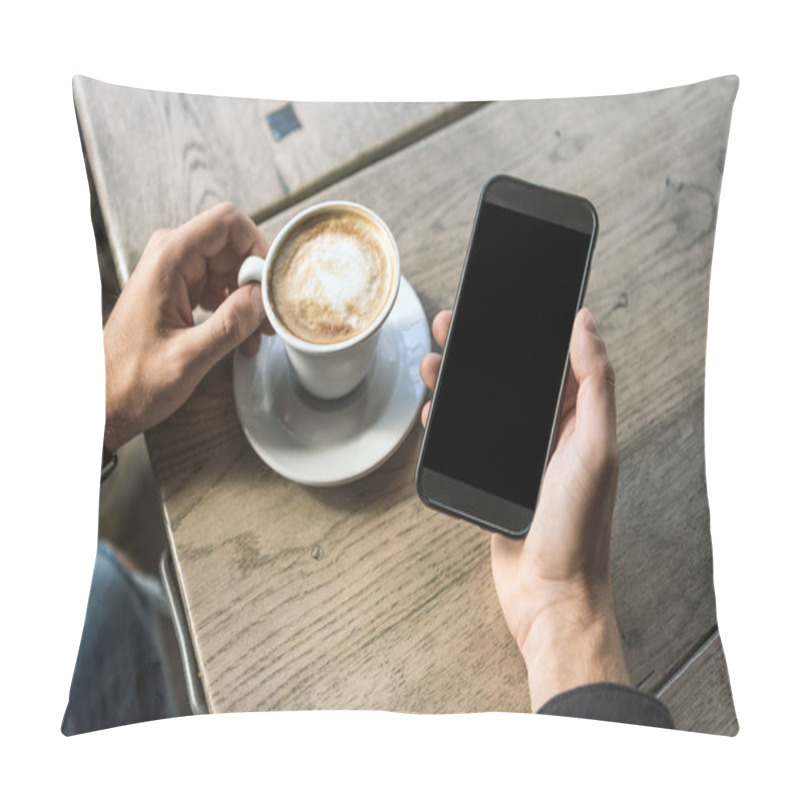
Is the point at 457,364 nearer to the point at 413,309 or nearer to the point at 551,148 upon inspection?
the point at 413,309

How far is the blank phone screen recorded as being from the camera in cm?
50

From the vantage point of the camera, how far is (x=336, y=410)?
1.91ft

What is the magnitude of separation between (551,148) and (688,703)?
0.45 m

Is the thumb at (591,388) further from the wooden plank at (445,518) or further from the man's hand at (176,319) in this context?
the man's hand at (176,319)

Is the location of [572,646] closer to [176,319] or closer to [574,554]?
[574,554]

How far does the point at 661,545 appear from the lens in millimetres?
531

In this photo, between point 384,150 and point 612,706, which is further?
point 384,150

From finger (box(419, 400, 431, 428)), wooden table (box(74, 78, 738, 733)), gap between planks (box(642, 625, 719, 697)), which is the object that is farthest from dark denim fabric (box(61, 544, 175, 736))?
gap between planks (box(642, 625, 719, 697))

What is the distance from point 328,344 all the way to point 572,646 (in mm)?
284

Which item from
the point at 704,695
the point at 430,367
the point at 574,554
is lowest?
the point at 704,695

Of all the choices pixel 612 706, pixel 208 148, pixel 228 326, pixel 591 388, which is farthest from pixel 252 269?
pixel 612 706

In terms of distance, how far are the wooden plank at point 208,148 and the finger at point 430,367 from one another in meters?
0.20

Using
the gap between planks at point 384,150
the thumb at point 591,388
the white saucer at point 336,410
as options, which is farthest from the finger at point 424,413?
the gap between planks at point 384,150

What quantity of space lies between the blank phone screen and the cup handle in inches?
6.0
